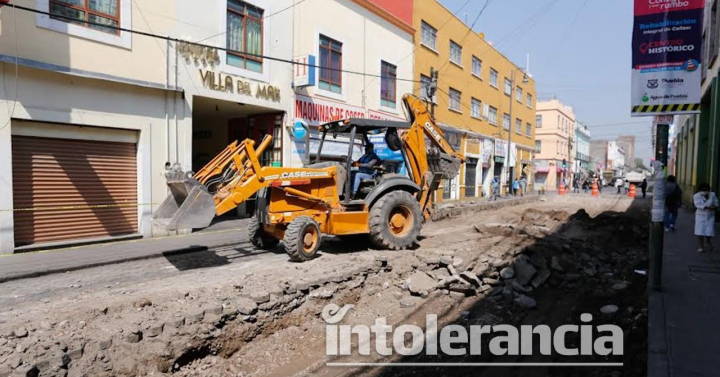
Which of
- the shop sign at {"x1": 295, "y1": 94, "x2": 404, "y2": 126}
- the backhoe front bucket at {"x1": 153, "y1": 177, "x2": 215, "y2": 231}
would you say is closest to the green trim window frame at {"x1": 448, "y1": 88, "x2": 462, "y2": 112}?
the shop sign at {"x1": 295, "y1": 94, "x2": 404, "y2": 126}

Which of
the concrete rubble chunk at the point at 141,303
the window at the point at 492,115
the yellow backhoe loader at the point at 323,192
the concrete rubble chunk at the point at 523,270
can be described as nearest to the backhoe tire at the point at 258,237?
the yellow backhoe loader at the point at 323,192

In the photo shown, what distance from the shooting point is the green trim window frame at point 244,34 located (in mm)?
12992

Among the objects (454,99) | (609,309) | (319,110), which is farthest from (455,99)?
(609,309)

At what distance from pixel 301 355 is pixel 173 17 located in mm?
10207

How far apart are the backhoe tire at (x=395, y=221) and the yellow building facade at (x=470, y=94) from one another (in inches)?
505

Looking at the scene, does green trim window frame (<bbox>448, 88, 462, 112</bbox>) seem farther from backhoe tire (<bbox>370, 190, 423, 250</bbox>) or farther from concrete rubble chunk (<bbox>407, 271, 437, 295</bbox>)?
concrete rubble chunk (<bbox>407, 271, 437, 295</bbox>)

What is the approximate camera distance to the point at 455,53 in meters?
26.9

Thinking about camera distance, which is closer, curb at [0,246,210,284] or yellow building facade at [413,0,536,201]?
curb at [0,246,210,284]

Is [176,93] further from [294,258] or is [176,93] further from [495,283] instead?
[495,283]

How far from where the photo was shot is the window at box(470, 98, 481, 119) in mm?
28953

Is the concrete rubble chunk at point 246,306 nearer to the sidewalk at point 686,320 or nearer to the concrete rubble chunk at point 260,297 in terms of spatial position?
the concrete rubble chunk at point 260,297

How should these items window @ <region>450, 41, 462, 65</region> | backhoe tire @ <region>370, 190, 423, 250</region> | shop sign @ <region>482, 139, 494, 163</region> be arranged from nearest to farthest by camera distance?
backhoe tire @ <region>370, 190, 423, 250</region>, window @ <region>450, 41, 462, 65</region>, shop sign @ <region>482, 139, 494, 163</region>

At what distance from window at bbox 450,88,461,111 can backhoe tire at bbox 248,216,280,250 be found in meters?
19.5

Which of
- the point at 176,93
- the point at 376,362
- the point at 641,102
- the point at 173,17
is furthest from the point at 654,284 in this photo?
the point at 173,17
